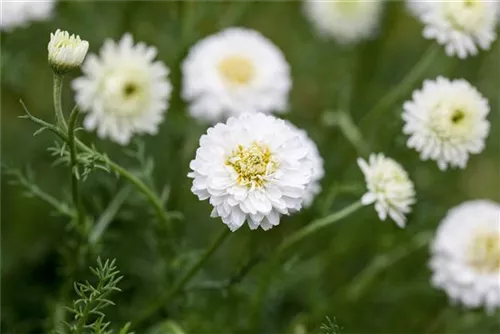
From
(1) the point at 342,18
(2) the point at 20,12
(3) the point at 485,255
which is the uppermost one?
(1) the point at 342,18

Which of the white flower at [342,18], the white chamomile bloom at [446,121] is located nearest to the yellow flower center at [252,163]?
the white chamomile bloom at [446,121]

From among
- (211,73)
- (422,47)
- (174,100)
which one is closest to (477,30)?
(211,73)

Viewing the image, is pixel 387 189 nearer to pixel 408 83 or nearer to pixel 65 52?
pixel 408 83

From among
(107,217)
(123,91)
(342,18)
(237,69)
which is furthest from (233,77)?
(342,18)

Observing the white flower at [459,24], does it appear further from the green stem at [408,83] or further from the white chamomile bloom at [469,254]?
the white chamomile bloom at [469,254]

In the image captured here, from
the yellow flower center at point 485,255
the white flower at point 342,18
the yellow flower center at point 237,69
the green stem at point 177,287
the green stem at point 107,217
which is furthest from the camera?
the white flower at point 342,18

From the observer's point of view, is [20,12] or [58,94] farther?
[20,12]

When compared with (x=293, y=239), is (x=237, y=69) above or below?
above
